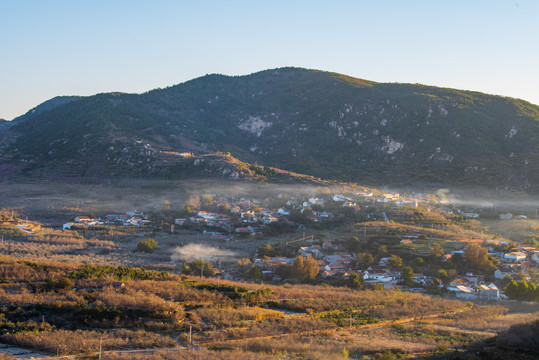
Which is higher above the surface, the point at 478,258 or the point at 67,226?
the point at 67,226

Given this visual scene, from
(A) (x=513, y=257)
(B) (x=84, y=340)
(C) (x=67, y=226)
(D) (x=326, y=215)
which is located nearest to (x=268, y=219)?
(D) (x=326, y=215)

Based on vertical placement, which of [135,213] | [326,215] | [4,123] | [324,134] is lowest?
[135,213]

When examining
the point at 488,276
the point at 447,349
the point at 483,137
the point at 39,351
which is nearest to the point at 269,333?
the point at 447,349

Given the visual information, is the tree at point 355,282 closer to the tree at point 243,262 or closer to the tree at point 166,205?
the tree at point 243,262

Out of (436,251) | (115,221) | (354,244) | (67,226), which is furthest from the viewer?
(115,221)

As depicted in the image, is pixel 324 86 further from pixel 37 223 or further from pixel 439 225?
pixel 37 223

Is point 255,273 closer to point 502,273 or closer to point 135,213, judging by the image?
point 502,273

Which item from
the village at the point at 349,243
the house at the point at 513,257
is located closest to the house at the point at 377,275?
the village at the point at 349,243
